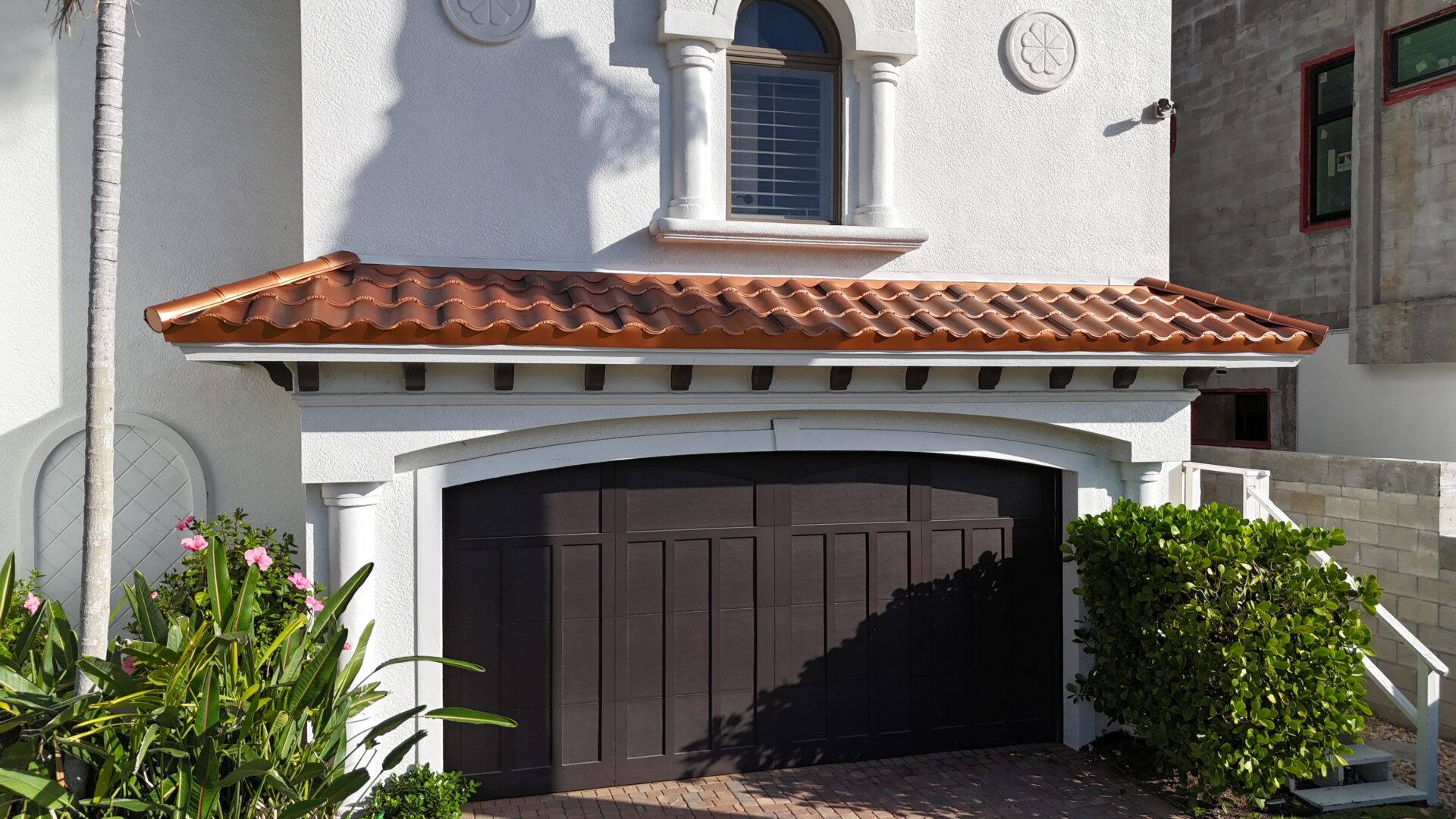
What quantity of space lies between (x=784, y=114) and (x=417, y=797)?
213 inches

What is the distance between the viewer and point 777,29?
Result: 7.72 meters

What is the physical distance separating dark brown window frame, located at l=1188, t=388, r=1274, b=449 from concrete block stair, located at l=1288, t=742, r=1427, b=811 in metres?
5.41

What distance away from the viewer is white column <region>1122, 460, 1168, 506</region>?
773 centimetres

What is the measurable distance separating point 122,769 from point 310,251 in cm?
348

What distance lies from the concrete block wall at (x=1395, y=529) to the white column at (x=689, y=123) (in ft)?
17.3

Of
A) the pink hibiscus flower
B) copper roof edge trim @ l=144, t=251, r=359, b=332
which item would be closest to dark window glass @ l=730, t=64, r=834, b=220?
copper roof edge trim @ l=144, t=251, r=359, b=332

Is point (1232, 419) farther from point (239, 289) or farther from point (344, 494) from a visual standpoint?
point (239, 289)

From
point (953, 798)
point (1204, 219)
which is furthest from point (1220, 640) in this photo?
point (1204, 219)

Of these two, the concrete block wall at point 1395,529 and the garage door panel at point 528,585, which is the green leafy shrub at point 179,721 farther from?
the concrete block wall at point 1395,529

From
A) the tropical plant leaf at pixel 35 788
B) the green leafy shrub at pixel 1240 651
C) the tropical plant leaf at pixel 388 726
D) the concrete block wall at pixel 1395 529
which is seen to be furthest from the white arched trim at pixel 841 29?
the tropical plant leaf at pixel 35 788

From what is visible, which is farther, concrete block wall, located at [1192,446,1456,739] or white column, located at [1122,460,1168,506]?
concrete block wall, located at [1192,446,1456,739]

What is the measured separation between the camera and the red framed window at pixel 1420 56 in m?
9.99

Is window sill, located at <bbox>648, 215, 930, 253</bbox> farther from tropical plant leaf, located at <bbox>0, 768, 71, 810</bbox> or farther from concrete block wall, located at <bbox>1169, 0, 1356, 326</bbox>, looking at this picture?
concrete block wall, located at <bbox>1169, 0, 1356, 326</bbox>

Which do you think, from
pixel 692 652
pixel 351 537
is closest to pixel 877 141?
pixel 692 652
